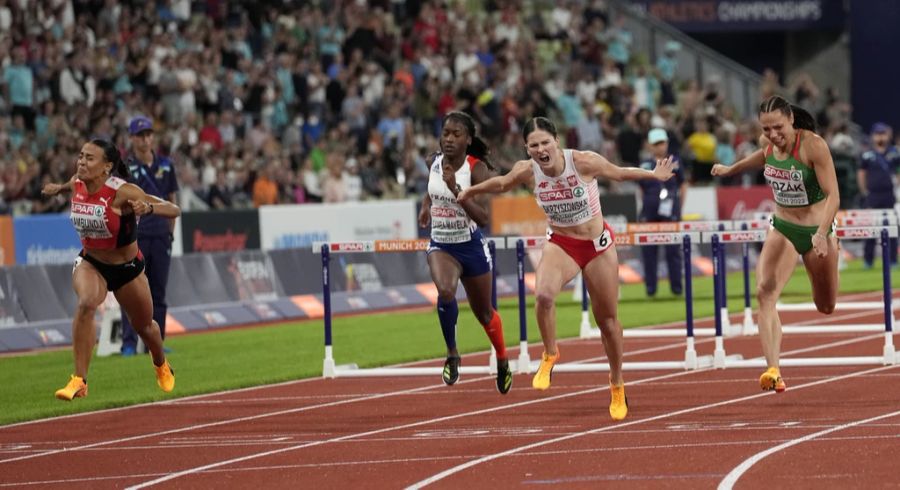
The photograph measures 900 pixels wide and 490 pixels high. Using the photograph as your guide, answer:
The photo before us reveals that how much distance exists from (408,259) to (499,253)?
200cm

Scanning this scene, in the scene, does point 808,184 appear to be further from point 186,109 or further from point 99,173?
point 186,109

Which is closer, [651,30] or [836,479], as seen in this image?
[836,479]

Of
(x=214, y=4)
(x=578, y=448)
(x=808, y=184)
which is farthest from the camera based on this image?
(x=214, y=4)

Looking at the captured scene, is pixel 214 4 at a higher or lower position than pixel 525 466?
higher

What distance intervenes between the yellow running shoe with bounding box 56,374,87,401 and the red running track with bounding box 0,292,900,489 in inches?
10.0

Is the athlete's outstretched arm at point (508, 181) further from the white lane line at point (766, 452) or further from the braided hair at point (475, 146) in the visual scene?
the white lane line at point (766, 452)

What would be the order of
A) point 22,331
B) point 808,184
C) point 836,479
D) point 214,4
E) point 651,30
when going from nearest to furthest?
1. point 836,479
2. point 808,184
3. point 22,331
4. point 214,4
5. point 651,30

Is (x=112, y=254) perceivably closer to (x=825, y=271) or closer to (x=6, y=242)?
(x=825, y=271)

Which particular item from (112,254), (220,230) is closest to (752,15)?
(220,230)

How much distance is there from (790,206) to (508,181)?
2073mm

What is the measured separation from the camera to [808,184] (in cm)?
1238

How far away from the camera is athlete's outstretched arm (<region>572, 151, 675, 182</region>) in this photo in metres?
11.7

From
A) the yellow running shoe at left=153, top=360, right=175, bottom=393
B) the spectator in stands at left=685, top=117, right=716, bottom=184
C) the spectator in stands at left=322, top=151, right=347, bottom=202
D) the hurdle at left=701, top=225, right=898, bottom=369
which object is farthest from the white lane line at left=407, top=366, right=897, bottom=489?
the spectator in stands at left=685, top=117, right=716, bottom=184

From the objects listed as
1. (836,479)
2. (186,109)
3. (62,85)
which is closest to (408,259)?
(186,109)
